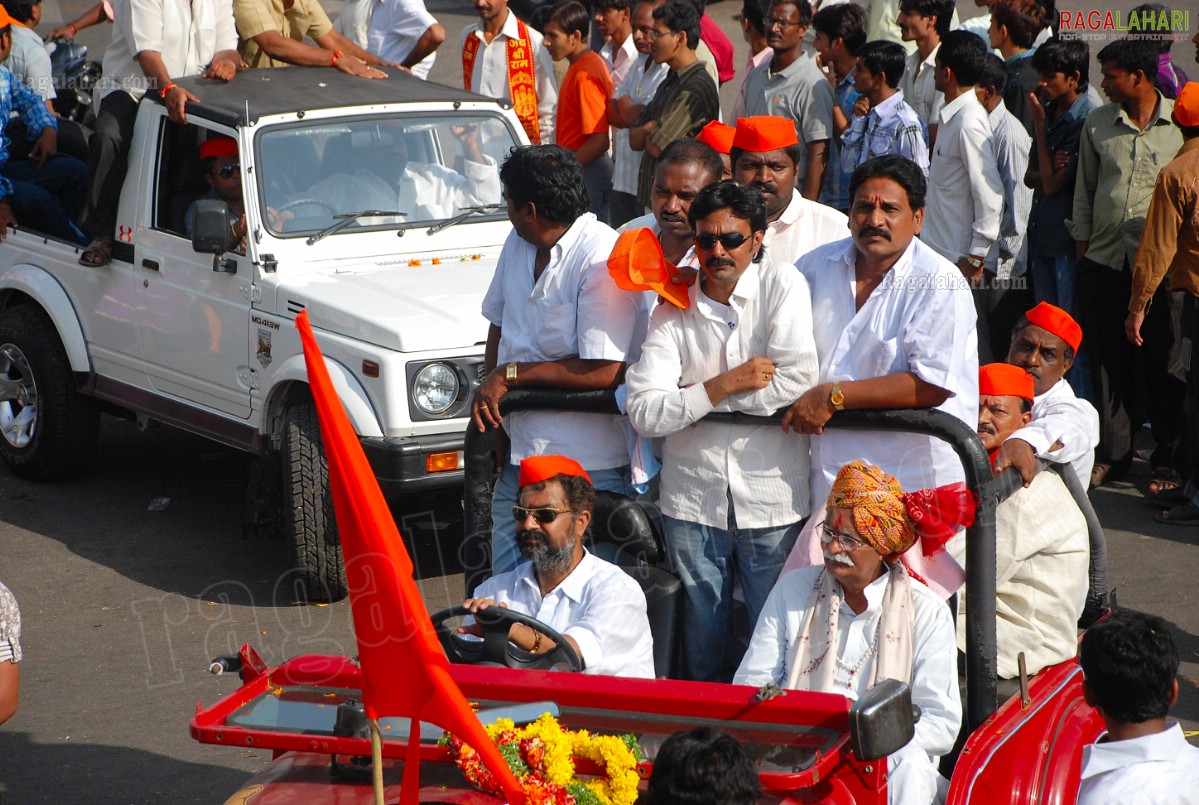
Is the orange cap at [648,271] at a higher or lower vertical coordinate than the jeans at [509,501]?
higher

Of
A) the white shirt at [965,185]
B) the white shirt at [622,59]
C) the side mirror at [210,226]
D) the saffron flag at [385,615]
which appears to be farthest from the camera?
the white shirt at [622,59]

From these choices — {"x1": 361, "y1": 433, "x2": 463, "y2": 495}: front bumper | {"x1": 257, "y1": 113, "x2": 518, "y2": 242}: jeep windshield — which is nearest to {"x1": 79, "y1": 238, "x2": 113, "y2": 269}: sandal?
{"x1": 257, "y1": 113, "x2": 518, "y2": 242}: jeep windshield

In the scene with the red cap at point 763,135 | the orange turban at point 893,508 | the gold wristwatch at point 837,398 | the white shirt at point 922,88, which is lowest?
the orange turban at point 893,508

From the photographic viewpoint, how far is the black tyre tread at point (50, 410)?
799 cm

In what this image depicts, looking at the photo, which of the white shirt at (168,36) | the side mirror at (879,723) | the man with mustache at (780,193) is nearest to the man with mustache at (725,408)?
the man with mustache at (780,193)

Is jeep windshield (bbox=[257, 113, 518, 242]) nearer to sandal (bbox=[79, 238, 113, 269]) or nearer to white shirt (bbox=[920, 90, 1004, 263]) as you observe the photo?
sandal (bbox=[79, 238, 113, 269])

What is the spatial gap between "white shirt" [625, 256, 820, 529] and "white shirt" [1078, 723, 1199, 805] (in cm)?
129

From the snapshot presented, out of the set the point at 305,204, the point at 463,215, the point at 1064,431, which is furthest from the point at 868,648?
the point at 305,204

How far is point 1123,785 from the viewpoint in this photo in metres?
3.19

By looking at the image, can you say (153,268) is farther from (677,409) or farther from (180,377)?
(677,409)

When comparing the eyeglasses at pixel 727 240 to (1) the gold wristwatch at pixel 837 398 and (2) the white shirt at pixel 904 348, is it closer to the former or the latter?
(2) the white shirt at pixel 904 348

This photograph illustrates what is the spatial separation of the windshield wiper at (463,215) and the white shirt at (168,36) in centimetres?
192

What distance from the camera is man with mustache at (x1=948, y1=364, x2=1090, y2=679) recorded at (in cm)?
417

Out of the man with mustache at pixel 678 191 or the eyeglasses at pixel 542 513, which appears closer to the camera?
the eyeglasses at pixel 542 513
